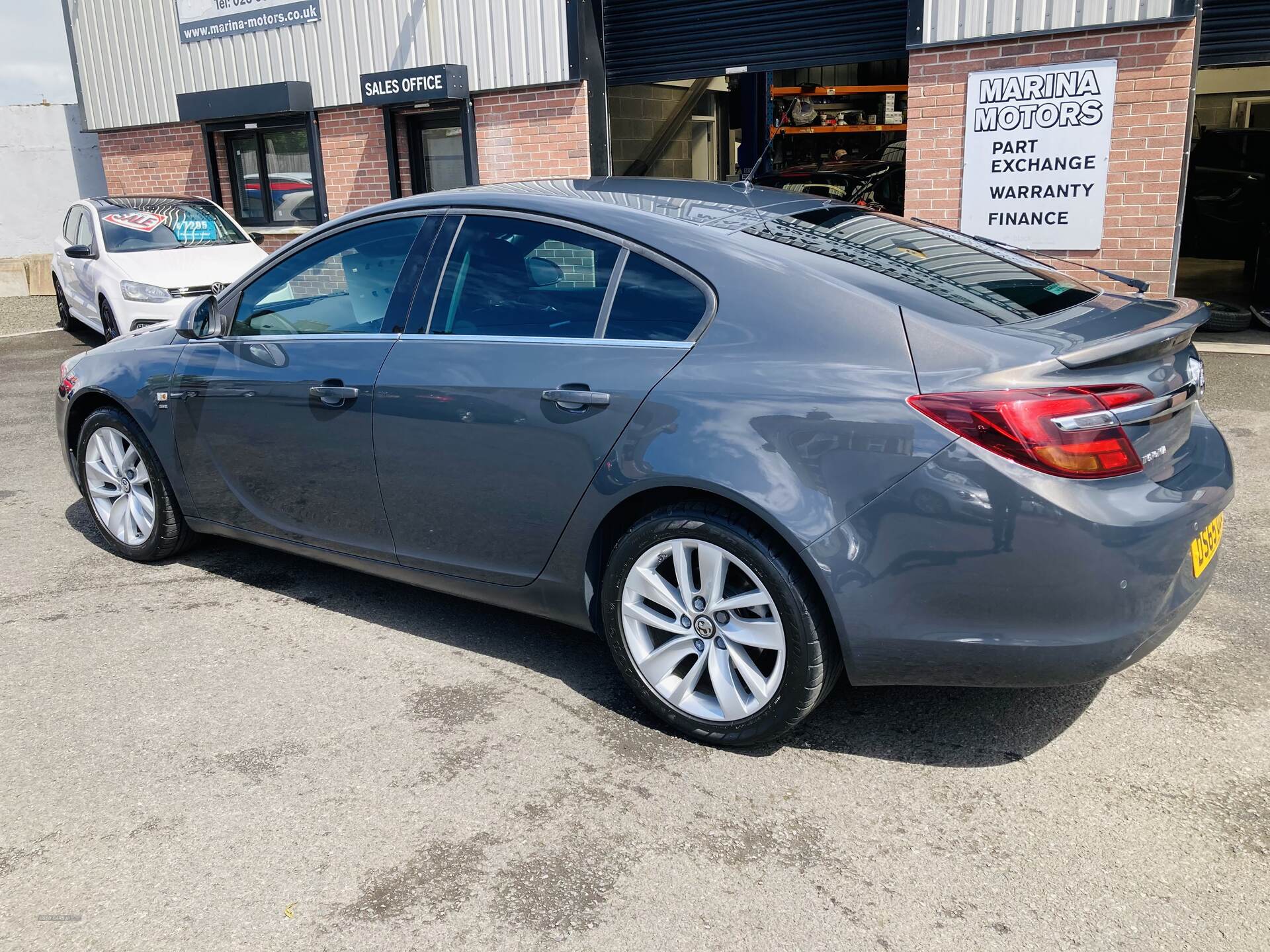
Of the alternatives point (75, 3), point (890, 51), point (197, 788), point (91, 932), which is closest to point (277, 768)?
point (197, 788)

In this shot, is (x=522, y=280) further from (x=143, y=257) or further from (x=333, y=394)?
(x=143, y=257)

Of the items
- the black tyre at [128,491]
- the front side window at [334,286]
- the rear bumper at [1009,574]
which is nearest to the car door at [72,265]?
the black tyre at [128,491]

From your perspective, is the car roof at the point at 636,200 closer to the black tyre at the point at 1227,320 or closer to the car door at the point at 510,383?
the car door at the point at 510,383

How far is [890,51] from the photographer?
10312 mm

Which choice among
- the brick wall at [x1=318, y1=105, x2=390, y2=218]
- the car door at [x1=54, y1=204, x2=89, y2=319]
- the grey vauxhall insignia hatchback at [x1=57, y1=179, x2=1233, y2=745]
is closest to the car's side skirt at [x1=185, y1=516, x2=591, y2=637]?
the grey vauxhall insignia hatchback at [x1=57, y1=179, x2=1233, y2=745]

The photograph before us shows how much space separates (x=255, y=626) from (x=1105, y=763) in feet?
9.95

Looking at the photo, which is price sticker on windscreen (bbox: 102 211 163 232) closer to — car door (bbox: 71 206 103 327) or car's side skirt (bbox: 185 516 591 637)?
car door (bbox: 71 206 103 327)

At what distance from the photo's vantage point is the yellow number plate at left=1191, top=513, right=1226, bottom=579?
2.89m

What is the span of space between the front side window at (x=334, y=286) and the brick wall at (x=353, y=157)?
402 inches

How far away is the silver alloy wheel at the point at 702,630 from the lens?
3.05m

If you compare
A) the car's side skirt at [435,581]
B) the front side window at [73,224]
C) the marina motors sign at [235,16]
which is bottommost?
the car's side skirt at [435,581]

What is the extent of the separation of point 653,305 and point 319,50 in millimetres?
12670

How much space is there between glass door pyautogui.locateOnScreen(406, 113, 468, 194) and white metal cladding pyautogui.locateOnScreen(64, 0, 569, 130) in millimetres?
753

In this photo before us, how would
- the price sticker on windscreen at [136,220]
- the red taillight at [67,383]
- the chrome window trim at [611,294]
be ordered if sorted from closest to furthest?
the chrome window trim at [611,294] → the red taillight at [67,383] → the price sticker on windscreen at [136,220]
